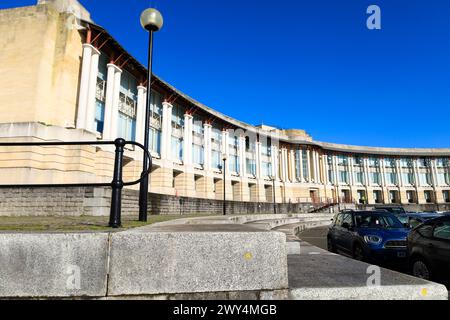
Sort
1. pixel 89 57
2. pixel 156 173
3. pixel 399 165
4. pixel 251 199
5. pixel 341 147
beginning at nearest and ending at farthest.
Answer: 1. pixel 89 57
2. pixel 156 173
3. pixel 251 199
4. pixel 341 147
5. pixel 399 165

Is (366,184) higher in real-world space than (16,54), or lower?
lower

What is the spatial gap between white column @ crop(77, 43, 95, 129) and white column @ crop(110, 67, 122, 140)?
3.03 m

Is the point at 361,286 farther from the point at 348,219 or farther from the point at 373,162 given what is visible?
the point at 373,162

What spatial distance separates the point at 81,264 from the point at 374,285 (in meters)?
2.83

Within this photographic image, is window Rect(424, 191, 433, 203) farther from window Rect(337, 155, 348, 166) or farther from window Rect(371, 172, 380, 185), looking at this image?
window Rect(337, 155, 348, 166)

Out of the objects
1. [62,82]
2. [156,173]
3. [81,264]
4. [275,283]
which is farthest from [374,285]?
[156,173]

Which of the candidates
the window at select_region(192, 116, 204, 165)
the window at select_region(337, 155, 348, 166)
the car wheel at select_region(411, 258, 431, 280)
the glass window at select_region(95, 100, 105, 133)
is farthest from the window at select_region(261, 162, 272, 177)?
the car wheel at select_region(411, 258, 431, 280)

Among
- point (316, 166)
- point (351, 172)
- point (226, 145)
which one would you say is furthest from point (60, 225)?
point (351, 172)

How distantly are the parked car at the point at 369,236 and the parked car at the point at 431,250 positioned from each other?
1.51 meters

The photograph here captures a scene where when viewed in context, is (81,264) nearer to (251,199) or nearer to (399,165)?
(251,199)

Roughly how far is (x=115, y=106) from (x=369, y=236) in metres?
22.4

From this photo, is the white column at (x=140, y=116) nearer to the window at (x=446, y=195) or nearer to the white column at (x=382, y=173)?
the white column at (x=382, y=173)

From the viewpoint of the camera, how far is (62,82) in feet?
70.4
